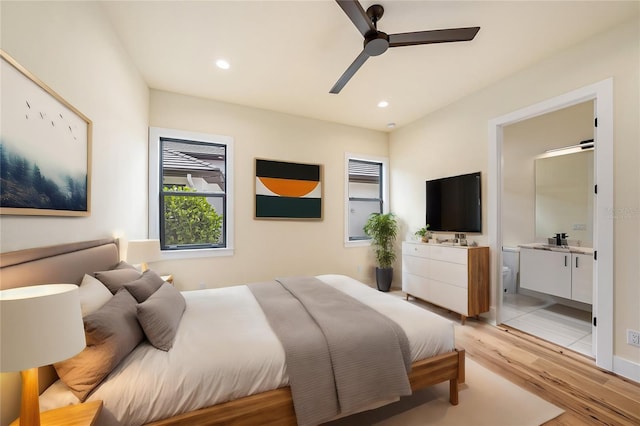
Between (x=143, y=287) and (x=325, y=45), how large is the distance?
2.57 metres

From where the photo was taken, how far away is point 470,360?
7.47ft

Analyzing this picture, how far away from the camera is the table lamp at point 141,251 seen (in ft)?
7.74

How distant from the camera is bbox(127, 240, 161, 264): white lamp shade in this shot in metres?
2.36

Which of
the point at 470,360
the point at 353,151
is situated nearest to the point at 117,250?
the point at 470,360

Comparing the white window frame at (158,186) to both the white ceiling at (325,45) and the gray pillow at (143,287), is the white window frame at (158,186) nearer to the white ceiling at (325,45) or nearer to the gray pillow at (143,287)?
the white ceiling at (325,45)

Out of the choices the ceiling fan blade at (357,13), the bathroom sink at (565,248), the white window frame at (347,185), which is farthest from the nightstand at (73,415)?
the bathroom sink at (565,248)

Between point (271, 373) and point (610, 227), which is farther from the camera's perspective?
point (610, 227)

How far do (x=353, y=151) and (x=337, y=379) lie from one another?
3.76 meters

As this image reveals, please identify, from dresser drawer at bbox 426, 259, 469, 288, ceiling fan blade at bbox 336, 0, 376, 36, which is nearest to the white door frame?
dresser drawer at bbox 426, 259, 469, 288

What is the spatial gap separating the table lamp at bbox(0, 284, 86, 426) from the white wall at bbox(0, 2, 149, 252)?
54 cm

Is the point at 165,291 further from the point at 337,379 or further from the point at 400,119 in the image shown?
the point at 400,119

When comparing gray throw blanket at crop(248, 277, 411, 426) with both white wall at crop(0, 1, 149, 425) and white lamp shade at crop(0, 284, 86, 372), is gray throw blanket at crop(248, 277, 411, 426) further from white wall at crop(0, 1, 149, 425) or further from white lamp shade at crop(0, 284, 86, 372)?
white wall at crop(0, 1, 149, 425)

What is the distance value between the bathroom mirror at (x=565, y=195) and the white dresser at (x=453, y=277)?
5.81 feet

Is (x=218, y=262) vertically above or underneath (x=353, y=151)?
underneath
